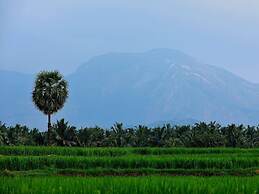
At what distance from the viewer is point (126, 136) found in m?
54.4

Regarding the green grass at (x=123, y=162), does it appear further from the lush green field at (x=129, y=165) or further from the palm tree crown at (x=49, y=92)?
the palm tree crown at (x=49, y=92)

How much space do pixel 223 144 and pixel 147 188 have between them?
4452cm

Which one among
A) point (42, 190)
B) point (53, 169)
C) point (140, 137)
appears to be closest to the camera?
point (42, 190)

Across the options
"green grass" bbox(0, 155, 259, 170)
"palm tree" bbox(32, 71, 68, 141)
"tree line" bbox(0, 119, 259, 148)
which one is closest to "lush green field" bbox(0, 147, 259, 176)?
"green grass" bbox(0, 155, 259, 170)

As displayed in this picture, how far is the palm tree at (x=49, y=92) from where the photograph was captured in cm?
5341

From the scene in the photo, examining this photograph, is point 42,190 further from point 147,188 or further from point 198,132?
point 198,132

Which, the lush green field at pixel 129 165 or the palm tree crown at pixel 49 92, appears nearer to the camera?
the lush green field at pixel 129 165

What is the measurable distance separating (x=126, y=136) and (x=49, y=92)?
29.7 feet

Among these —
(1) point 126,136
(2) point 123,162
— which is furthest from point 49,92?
(2) point 123,162

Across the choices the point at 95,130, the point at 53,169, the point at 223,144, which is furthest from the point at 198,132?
the point at 53,169

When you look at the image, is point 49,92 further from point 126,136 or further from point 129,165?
point 129,165

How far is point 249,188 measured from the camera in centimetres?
1198

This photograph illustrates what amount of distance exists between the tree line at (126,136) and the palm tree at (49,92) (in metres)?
1.97

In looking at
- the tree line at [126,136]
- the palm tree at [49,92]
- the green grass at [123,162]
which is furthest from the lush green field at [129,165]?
the palm tree at [49,92]
